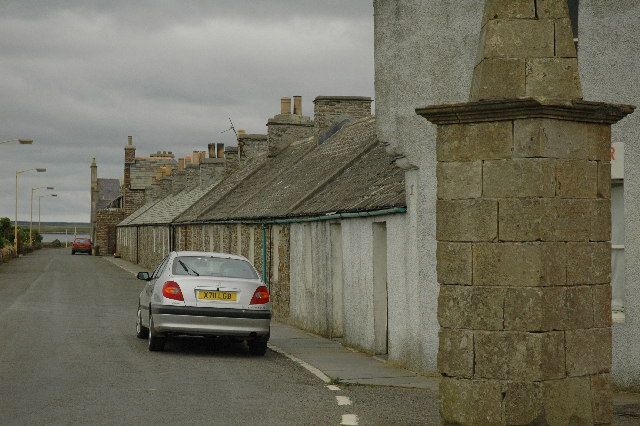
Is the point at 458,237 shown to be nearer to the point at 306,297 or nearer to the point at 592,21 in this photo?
the point at 592,21

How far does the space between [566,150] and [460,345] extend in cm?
194

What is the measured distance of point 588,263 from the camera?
28.2 feet

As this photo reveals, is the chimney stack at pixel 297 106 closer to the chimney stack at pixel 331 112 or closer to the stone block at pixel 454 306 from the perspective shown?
the chimney stack at pixel 331 112

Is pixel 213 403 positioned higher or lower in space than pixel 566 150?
lower

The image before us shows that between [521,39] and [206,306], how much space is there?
8064mm

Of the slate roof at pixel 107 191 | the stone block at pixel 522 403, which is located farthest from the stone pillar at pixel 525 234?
the slate roof at pixel 107 191

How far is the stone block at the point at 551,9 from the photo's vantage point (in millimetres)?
8742

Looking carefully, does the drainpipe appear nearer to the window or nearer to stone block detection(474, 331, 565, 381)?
the window

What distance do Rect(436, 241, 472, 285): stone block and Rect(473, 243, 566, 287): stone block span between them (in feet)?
0.26

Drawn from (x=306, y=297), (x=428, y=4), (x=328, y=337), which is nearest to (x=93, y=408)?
(x=428, y=4)

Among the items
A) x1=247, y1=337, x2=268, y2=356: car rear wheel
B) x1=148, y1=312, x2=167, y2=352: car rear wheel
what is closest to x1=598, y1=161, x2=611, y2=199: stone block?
x1=247, y1=337, x2=268, y2=356: car rear wheel

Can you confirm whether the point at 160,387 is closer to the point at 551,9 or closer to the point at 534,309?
the point at 534,309

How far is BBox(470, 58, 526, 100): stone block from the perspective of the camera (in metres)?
8.66

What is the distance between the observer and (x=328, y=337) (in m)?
19.5
